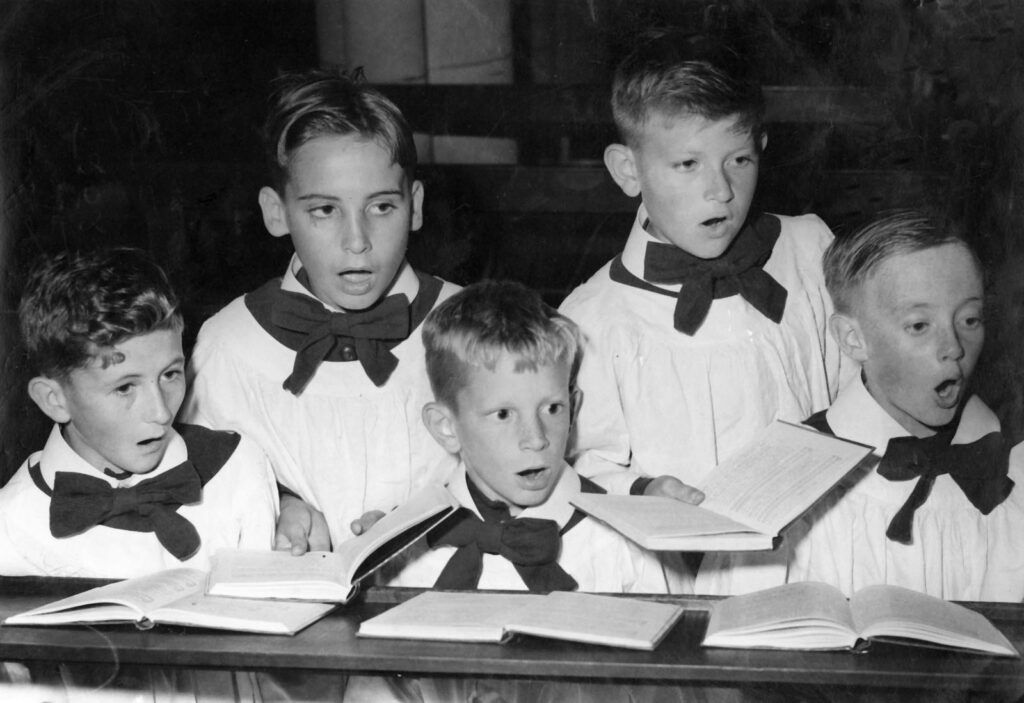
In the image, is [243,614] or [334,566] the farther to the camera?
[334,566]

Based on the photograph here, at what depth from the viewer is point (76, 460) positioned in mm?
2555

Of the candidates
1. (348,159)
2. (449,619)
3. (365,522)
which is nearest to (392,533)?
(449,619)

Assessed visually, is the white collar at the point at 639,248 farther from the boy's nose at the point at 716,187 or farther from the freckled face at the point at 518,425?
the freckled face at the point at 518,425

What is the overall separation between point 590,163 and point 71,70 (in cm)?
138

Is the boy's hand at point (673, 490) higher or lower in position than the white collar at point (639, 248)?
lower

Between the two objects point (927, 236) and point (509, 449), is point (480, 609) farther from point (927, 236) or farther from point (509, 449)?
point (927, 236)

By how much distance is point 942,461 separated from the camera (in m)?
2.45

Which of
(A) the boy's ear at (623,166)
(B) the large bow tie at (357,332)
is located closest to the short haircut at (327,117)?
(B) the large bow tie at (357,332)

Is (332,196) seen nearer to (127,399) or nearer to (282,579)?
(127,399)

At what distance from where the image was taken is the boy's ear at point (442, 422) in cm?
246

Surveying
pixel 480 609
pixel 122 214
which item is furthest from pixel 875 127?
pixel 122 214

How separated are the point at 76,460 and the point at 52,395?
0.56 feet

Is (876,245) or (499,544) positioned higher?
(876,245)

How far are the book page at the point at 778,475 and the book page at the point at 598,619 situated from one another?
263mm
